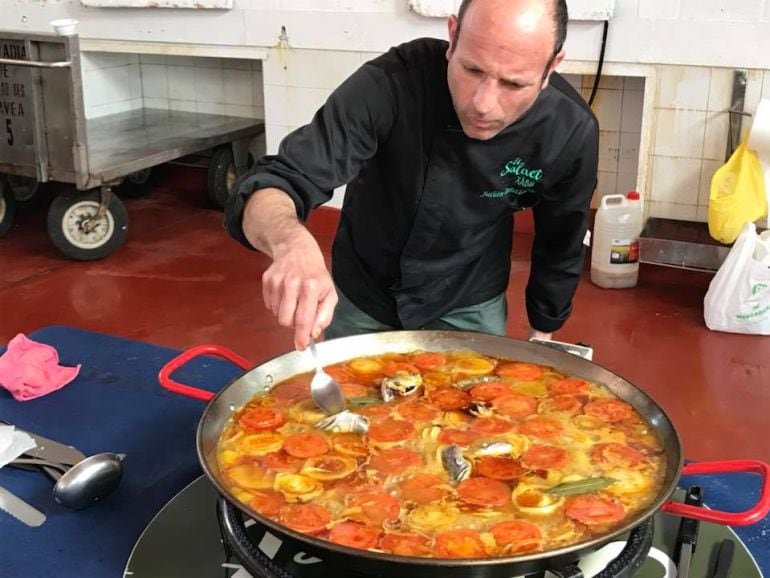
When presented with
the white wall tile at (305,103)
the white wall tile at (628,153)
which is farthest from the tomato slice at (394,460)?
the white wall tile at (305,103)

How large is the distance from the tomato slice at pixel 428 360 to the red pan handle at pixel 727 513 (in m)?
0.51

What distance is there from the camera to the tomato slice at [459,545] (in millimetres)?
1176

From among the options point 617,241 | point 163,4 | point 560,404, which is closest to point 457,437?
point 560,404

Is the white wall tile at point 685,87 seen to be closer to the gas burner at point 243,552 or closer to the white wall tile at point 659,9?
the white wall tile at point 659,9

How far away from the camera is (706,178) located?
4.01m

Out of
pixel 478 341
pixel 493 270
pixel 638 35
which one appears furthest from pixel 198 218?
pixel 478 341

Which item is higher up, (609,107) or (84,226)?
(609,107)

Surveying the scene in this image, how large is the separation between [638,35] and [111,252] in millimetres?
2880

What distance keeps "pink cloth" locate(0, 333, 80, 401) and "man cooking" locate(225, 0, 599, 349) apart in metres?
0.53

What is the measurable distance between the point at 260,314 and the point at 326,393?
2386mm

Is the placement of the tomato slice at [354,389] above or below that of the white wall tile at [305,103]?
below

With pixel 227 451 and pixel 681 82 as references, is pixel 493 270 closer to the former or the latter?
pixel 227 451

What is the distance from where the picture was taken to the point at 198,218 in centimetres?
534

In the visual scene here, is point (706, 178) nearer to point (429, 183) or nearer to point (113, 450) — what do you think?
point (429, 183)
